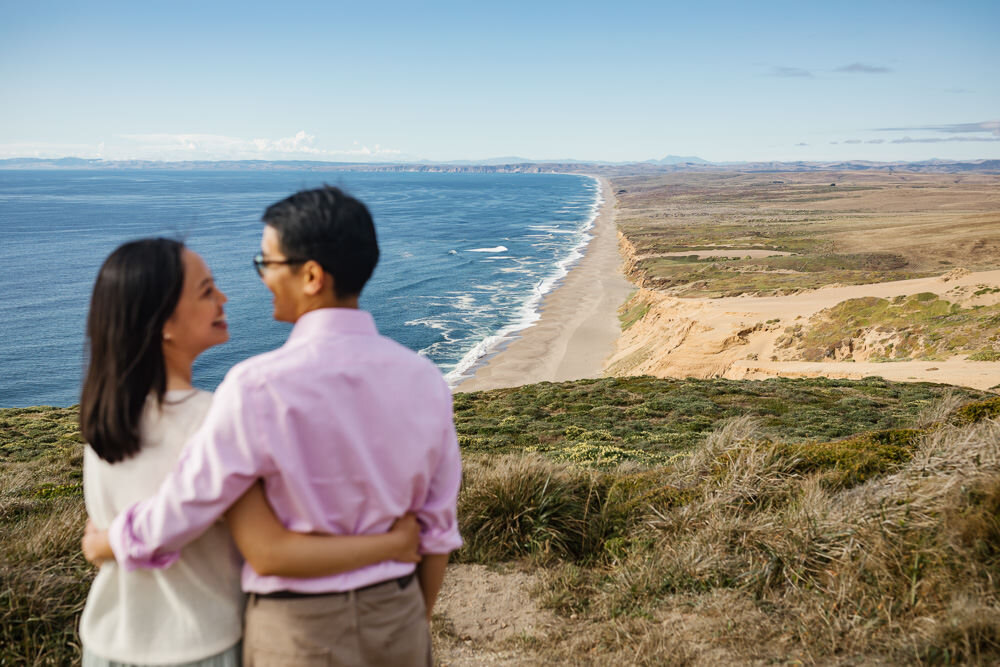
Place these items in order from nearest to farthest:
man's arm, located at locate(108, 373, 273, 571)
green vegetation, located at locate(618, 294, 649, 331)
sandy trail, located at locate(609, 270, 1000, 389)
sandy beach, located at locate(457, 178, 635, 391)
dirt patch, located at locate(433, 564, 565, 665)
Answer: man's arm, located at locate(108, 373, 273, 571) < dirt patch, located at locate(433, 564, 565, 665) < sandy trail, located at locate(609, 270, 1000, 389) < sandy beach, located at locate(457, 178, 635, 391) < green vegetation, located at locate(618, 294, 649, 331)

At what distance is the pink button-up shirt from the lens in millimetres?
1521

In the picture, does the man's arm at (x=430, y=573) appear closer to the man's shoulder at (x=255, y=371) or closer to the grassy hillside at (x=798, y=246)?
the man's shoulder at (x=255, y=371)

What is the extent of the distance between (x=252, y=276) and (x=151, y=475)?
204ft

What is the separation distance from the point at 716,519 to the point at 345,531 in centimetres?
388

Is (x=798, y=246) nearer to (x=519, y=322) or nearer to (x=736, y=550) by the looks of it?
(x=519, y=322)

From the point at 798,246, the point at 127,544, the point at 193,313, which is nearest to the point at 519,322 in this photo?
the point at 798,246

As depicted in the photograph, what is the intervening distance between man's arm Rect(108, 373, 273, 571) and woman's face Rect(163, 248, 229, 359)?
0.99 feet

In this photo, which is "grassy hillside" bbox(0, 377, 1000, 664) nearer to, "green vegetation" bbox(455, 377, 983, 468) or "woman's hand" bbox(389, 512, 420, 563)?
"woman's hand" bbox(389, 512, 420, 563)

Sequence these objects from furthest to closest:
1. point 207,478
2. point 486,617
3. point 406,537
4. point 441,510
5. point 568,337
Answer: point 568,337 → point 486,617 → point 441,510 → point 406,537 → point 207,478

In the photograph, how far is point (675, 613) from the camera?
166 inches

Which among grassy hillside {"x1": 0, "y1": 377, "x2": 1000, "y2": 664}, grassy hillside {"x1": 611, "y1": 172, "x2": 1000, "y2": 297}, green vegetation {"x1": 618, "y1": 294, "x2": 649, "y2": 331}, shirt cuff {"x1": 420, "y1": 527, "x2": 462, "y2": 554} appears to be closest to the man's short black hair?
shirt cuff {"x1": 420, "y1": 527, "x2": 462, "y2": 554}

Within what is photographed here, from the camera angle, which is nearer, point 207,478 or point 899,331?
point 207,478

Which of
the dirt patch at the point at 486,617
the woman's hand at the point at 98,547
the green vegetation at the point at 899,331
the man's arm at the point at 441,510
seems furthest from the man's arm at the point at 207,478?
the green vegetation at the point at 899,331

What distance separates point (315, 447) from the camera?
1.59 meters
